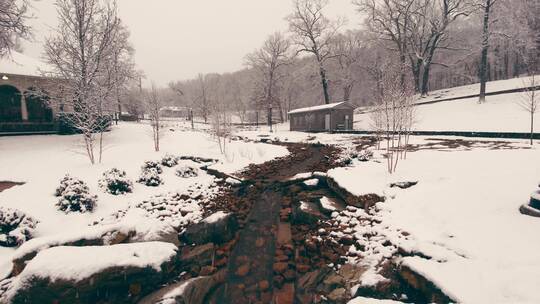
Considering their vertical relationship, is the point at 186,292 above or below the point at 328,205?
below

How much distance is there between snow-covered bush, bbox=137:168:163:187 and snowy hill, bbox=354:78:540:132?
58.0ft

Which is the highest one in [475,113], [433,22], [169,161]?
[433,22]

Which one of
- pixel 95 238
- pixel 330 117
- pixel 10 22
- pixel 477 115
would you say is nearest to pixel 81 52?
pixel 10 22

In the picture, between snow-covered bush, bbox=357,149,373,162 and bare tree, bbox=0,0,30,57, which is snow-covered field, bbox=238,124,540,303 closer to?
snow-covered bush, bbox=357,149,373,162

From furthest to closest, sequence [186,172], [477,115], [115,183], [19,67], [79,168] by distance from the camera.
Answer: [477,115]
[19,67]
[186,172]
[79,168]
[115,183]

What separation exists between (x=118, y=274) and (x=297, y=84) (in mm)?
53823

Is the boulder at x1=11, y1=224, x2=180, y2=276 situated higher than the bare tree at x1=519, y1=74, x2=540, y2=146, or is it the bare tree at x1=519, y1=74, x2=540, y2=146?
the bare tree at x1=519, y1=74, x2=540, y2=146

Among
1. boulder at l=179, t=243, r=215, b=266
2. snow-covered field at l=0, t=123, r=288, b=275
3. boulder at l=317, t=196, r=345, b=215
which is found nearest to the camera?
boulder at l=179, t=243, r=215, b=266

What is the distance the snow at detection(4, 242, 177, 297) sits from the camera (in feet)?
17.4

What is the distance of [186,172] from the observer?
559 inches

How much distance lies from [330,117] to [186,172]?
22.1 meters

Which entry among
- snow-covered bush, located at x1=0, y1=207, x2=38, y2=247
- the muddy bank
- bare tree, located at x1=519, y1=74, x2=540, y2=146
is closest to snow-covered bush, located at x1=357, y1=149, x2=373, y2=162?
the muddy bank

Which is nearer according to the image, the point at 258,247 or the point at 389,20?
the point at 258,247

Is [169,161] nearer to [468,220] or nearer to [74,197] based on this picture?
[74,197]
